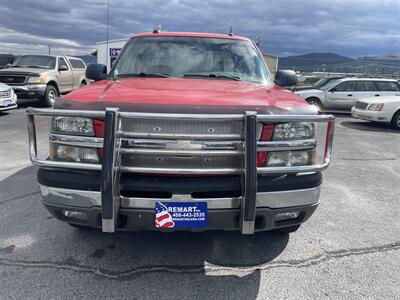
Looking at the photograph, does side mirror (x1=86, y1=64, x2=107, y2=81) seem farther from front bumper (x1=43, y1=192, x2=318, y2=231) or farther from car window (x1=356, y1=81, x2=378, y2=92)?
car window (x1=356, y1=81, x2=378, y2=92)

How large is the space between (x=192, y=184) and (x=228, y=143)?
379 millimetres

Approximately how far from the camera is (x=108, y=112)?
7.78ft

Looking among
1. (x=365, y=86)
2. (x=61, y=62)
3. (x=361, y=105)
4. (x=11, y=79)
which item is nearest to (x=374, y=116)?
(x=361, y=105)

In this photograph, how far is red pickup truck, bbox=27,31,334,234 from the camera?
240 centimetres

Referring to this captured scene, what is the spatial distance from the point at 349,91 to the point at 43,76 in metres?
11.9

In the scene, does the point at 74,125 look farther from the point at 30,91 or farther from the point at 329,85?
the point at 329,85

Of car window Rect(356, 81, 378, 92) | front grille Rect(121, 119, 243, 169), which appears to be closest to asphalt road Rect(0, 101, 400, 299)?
front grille Rect(121, 119, 243, 169)

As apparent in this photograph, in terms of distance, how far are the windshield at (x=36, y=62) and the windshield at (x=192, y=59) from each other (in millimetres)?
11119

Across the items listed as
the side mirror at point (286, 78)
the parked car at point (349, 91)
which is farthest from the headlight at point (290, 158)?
the parked car at point (349, 91)

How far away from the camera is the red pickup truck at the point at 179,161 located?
240 centimetres

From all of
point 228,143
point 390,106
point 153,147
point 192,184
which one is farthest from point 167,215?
point 390,106

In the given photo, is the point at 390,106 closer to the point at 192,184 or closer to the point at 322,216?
the point at 322,216

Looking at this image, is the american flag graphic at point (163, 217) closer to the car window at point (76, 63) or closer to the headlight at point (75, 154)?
the headlight at point (75, 154)

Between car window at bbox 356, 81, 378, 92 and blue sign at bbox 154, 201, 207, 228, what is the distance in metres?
14.0
